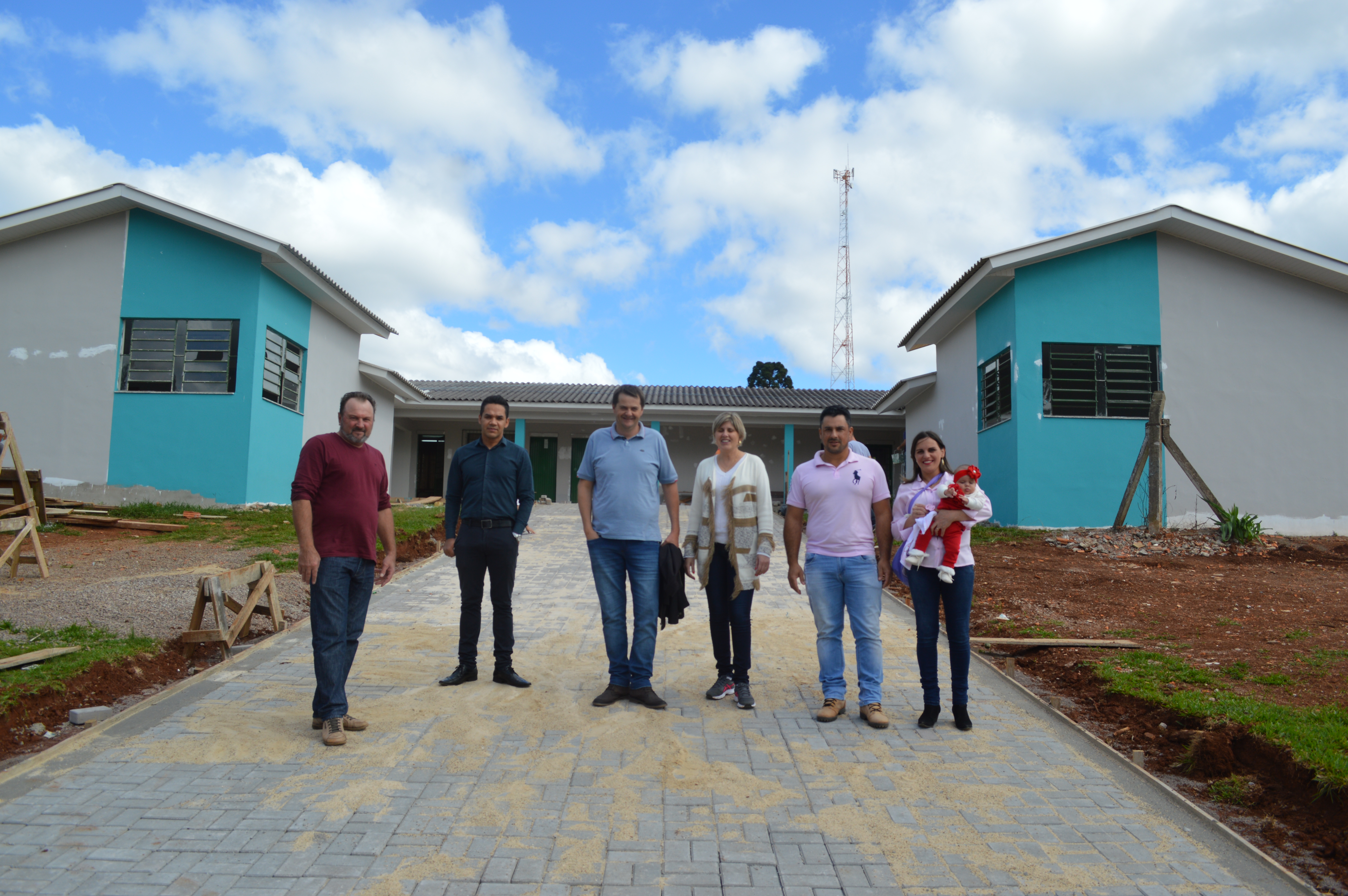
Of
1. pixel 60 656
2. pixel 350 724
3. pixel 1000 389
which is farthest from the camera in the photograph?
pixel 1000 389

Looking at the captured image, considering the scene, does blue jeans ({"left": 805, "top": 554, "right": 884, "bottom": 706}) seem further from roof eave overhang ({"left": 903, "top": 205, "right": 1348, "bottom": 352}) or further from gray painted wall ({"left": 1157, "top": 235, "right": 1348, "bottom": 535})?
gray painted wall ({"left": 1157, "top": 235, "right": 1348, "bottom": 535})

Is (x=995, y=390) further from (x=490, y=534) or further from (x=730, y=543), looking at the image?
(x=490, y=534)

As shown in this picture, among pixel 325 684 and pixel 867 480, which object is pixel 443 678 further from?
pixel 867 480

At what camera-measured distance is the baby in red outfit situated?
4.11 meters

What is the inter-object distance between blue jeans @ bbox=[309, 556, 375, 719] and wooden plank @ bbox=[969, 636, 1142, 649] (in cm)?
417

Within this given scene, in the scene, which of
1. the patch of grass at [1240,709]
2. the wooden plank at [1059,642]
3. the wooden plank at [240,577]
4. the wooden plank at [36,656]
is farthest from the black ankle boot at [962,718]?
the wooden plank at [36,656]

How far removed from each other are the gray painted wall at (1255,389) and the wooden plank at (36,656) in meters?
14.3

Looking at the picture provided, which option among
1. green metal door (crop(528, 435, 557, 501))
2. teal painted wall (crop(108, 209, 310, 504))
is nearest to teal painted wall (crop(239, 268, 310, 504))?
teal painted wall (crop(108, 209, 310, 504))

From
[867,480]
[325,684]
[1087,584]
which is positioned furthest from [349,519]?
[1087,584]

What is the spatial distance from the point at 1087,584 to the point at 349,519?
7.64 metres

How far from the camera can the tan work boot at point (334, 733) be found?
372cm

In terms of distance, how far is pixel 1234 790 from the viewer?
3.46 m

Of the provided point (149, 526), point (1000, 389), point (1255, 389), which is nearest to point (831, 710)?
point (149, 526)

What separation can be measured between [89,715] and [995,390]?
44.7 ft
